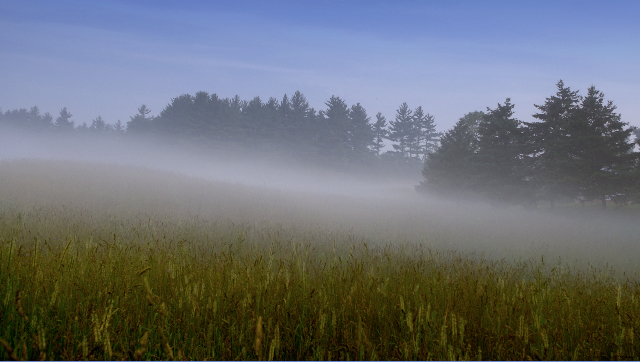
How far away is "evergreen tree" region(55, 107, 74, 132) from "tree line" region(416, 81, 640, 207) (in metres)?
89.5

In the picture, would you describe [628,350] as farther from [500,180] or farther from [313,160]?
[313,160]

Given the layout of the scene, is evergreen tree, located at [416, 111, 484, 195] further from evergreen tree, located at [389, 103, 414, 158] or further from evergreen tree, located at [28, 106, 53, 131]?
evergreen tree, located at [28, 106, 53, 131]

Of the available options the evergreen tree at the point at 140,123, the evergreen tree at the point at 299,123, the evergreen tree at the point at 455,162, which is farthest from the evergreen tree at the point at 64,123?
the evergreen tree at the point at 455,162

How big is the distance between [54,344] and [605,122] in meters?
31.2

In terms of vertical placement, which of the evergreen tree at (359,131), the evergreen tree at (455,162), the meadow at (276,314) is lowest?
the meadow at (276,314)

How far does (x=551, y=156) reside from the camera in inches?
1006

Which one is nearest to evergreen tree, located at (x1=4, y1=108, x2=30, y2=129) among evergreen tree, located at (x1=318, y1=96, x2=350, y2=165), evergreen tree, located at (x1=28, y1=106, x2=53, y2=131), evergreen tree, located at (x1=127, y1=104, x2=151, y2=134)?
evergreen tree, located at (x1=28, y1=106, x2=53, y2=131)

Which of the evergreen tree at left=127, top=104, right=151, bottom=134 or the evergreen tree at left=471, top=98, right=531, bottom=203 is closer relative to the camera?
the evergreen tree at left=471, top=98, right=531, bottom=203

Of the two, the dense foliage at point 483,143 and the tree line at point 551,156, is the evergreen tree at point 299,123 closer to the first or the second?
the dense foliage at point 483,143

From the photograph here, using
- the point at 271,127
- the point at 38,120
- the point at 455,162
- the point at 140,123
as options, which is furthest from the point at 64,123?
the point at 455,162

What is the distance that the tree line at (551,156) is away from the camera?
22.9 m

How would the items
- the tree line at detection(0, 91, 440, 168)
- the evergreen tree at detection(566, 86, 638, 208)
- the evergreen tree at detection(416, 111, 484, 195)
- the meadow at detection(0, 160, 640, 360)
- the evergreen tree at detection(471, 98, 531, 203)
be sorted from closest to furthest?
the meadow at detection(0, 160, 640, 360) < the evergreen tree at detection(566, 86, 638, 208) < the evergreen tree at detection(471, 98, 531, 203) < the evergreen tree at detection(416, 111, 484, 195) < the tree line at detection(0, 91, 440, 168)

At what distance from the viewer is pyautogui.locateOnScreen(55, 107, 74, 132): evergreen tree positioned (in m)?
81.6

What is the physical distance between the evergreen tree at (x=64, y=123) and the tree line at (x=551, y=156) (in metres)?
89.5
